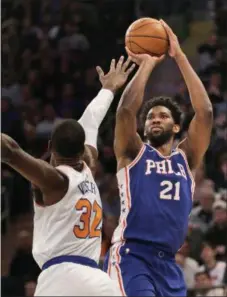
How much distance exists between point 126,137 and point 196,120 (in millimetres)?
640

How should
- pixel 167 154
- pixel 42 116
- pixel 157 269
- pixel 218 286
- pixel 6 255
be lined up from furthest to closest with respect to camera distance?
pixel 42 116 < pixel 6 255 < pixel 218 286 < pixel 167 154 < pixel 157 269

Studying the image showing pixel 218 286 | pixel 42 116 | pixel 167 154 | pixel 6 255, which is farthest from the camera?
pixel 42 116

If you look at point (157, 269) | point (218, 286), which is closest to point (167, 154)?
point (157, 269)

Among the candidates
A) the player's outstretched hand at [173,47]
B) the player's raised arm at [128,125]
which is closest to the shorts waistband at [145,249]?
the player's raised arm at [128,125]

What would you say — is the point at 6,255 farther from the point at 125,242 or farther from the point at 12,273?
the point at 125,242

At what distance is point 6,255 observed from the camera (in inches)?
457

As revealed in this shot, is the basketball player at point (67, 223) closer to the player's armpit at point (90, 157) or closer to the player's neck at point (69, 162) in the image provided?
the player's neck at point (69, 162)

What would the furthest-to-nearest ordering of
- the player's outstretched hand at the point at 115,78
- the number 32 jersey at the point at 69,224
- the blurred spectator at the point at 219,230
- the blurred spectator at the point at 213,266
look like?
the blurred spectator at the point at 219,230
the blurred spectator at the point at 213,266
the player's outstretched hand at the point at 115,78
the number 32 jersey at the point at 69,224

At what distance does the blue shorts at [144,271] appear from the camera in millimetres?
5945

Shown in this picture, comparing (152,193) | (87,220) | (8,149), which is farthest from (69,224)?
(152,193)

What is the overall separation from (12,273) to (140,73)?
15.1ft

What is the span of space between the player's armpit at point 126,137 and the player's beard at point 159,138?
0.45ft

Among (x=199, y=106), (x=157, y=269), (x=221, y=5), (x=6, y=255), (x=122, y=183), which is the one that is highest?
(x=221, y=5)

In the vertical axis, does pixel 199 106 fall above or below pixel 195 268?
above
